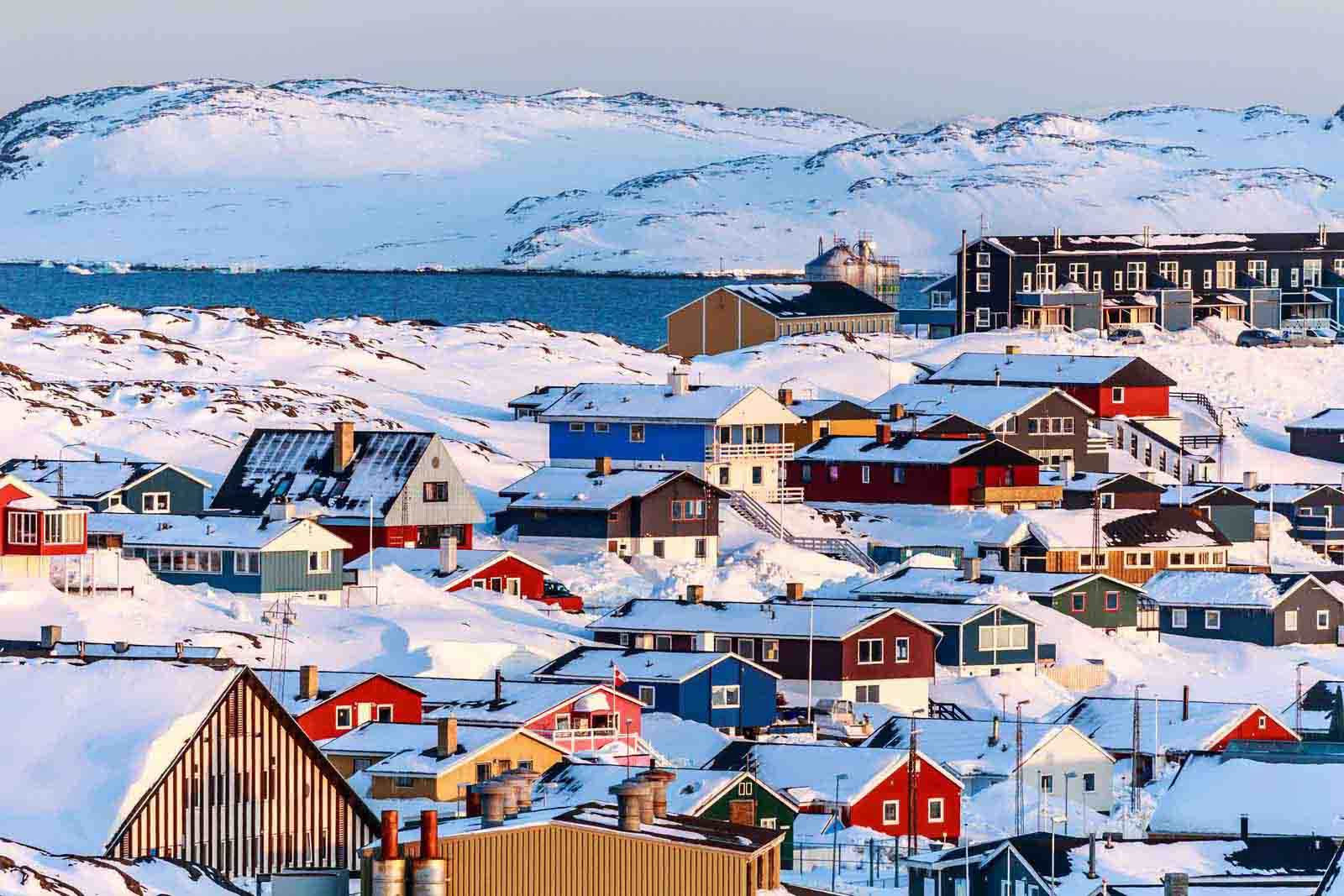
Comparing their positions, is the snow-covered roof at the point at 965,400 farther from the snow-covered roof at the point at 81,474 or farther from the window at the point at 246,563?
the window at the point at 246,563

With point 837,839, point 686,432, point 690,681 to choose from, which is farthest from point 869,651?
point 686,432

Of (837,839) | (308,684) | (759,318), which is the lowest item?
(837,839)

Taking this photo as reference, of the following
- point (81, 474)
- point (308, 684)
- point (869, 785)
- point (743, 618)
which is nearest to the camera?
point (308, 684)

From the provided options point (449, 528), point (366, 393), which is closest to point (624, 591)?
point (449, 528)

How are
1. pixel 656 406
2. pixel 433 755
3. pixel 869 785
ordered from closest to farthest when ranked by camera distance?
pixel 433 755, pixel 869 785, pixel 656 406

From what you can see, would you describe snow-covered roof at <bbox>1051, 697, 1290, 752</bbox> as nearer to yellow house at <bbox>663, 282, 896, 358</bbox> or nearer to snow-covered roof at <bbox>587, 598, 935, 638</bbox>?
snow-covered roof at <bbox>587, 598, 935, 638</bbox>

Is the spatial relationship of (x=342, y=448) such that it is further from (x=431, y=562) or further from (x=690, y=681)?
(x=690, y=681)

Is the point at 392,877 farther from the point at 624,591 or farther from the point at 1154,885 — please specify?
the point at 624,591

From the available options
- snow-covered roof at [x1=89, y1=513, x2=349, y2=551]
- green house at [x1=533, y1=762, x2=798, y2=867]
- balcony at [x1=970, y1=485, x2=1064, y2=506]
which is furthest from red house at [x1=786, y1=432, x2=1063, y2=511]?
green house at [x1=533, y1=762, x2=798, y2=867]

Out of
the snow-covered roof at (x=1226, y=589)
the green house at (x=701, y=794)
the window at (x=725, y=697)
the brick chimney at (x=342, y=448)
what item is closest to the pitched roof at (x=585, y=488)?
the brick chimney at (x=342, y=448)
